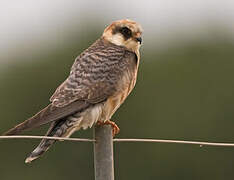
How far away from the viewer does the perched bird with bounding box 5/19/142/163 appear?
8.37m

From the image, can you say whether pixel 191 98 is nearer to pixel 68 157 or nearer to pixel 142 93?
pixel 142 93

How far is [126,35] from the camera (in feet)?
31.5

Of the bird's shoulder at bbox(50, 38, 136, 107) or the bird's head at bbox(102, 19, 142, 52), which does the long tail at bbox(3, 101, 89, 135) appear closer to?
the bird's shoulder at bbox(50, 38, 136, 107)

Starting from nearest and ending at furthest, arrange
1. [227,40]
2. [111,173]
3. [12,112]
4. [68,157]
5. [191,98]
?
[111,173]
[68,157]
[12,112]
[191,98]
[227,40]

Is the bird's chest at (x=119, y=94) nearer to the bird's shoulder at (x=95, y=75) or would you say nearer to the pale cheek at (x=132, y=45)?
the bird's shoulder at (x=95, y=75)

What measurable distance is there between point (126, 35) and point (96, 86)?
0.96 m

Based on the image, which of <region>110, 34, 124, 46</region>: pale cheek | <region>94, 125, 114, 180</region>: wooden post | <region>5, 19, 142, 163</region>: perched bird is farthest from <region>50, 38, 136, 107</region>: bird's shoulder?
<region>94, 125, 114, 180</region>: wooden post

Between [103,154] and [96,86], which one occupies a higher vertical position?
[96,86]

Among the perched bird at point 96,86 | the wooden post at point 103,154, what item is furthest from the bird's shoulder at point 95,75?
the wooden post at point 103,154

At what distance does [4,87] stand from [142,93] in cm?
308

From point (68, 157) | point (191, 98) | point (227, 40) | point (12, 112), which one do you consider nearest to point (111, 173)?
point (68, 157)

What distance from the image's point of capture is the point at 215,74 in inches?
979

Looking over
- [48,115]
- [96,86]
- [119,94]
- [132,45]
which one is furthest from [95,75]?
[48,115]

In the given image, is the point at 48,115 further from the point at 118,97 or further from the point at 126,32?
the point at 126,32
